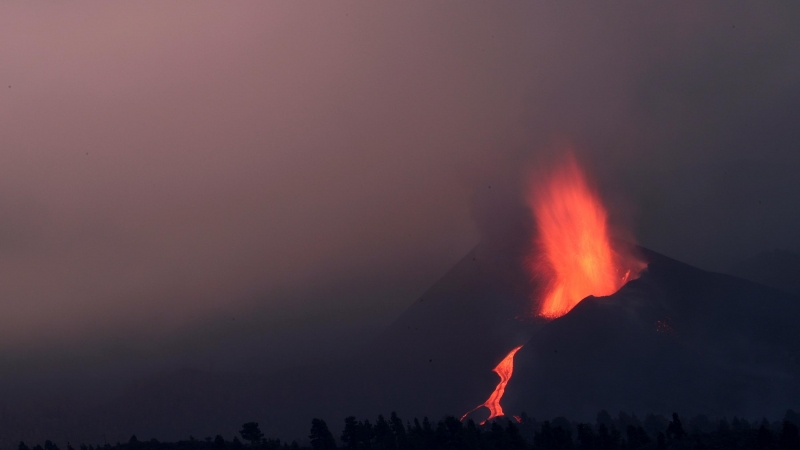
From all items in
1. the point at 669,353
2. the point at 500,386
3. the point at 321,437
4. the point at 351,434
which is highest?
the point at 669,353

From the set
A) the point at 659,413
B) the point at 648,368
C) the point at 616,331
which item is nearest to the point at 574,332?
the point at 616,331

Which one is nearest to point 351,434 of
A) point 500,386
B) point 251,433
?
point 251,433

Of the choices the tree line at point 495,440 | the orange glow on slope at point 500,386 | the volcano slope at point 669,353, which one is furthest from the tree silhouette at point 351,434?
the volcano slope at point 669,353

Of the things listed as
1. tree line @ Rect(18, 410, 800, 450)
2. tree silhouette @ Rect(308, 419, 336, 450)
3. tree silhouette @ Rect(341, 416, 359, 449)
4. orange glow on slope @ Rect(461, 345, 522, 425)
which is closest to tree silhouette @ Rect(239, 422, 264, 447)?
tree line @ Rect(18, 410, 800, 450)

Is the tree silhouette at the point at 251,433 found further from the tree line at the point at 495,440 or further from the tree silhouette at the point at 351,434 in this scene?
the tree silhouette at the point at 351,434

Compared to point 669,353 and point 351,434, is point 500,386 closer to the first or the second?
point 669,353

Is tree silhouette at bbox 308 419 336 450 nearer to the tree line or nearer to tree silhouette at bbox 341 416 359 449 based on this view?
the tree line

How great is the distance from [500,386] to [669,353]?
111 ft

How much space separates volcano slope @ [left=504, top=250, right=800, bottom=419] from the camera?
143625mm

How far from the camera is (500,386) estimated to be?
167875 mm

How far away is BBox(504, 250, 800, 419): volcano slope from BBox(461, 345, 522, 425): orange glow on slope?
231 cm

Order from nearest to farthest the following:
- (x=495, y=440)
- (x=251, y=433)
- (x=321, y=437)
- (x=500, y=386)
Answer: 1. (x=495, y=440)
2. (x=251, y=433)
3. (x=321, y=437)
4. (x=500, y=386)

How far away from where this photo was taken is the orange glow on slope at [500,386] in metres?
152

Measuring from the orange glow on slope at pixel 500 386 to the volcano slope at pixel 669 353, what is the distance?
2308 mm
